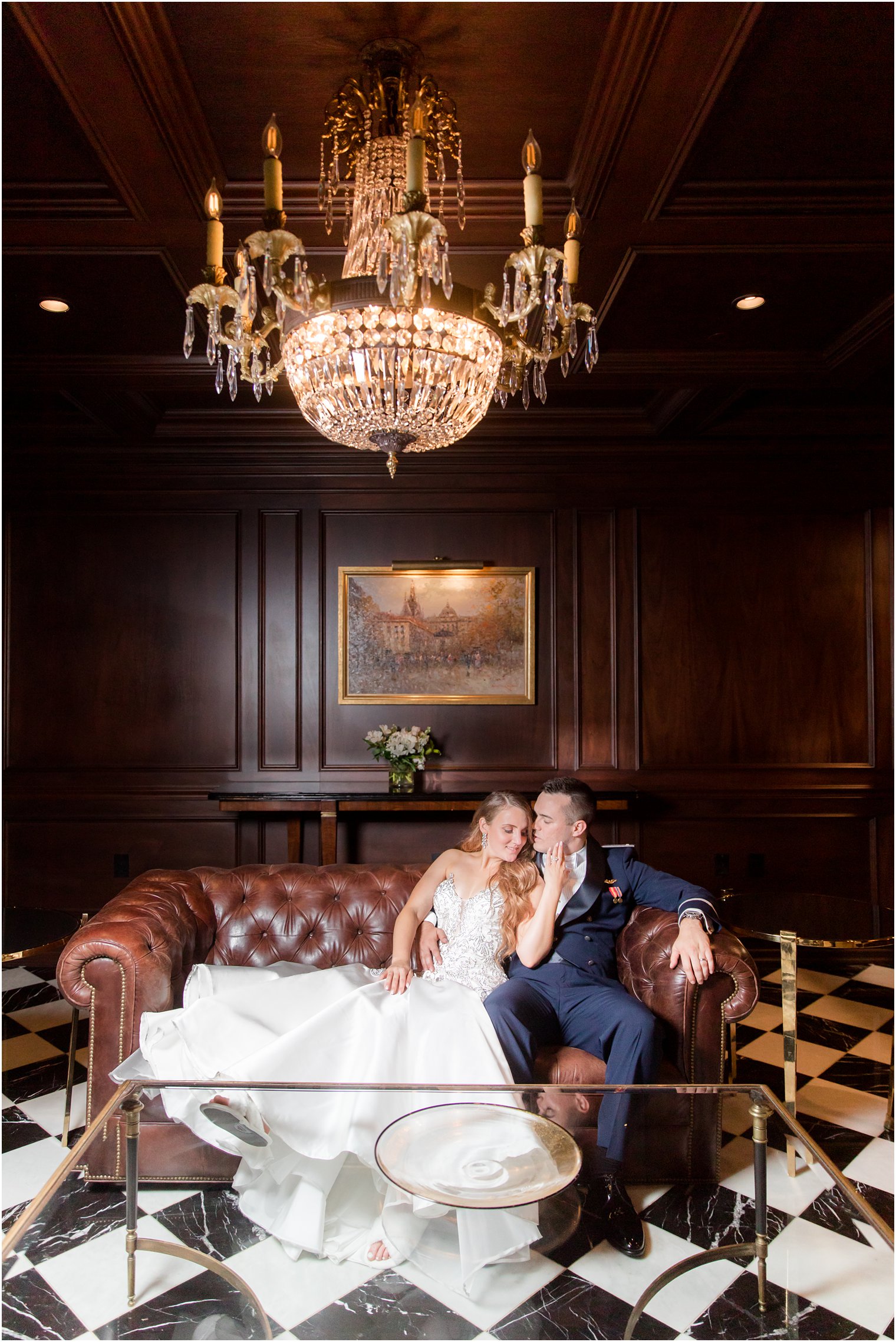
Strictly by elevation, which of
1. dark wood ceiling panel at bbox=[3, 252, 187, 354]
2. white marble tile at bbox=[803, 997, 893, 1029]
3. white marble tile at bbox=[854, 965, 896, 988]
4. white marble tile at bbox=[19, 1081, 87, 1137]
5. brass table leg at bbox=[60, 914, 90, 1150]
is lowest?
white marble tile at bbox=[854, 965, 896, 988]

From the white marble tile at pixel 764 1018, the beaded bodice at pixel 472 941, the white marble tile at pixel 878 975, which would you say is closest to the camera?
the beaded bodice at pixel 472 941

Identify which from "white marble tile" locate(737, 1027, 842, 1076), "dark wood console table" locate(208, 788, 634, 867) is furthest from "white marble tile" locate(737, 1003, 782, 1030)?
"dark wood console table" locate(208, 788, 634, 867)

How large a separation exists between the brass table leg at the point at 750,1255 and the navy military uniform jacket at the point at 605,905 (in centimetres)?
106

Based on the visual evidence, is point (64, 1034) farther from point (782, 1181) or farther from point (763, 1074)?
point (782, 1181)

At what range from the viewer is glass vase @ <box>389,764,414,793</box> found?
5.04 meters

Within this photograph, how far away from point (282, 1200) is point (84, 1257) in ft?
1.14

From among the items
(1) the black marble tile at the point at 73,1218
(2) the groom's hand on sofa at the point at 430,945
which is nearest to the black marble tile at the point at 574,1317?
(1) the black marble tile at the point at 73,1218

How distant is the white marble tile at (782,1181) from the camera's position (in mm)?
1621

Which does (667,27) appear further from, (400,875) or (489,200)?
(400,875)

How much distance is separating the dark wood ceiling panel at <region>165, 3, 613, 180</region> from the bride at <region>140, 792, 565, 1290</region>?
211cm

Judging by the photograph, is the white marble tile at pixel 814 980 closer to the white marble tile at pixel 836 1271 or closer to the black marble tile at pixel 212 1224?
the white marble tile at pixel 836 1271

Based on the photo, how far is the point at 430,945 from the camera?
113 inches

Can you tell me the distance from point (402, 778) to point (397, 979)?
2.46 metres

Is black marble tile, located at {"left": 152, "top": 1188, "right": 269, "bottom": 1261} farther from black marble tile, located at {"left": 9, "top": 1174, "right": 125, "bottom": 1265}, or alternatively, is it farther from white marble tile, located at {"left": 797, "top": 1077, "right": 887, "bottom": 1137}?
white marble tile, located at {"left": 797, "top": 1077, "right": 887, "bottom": 1137}
